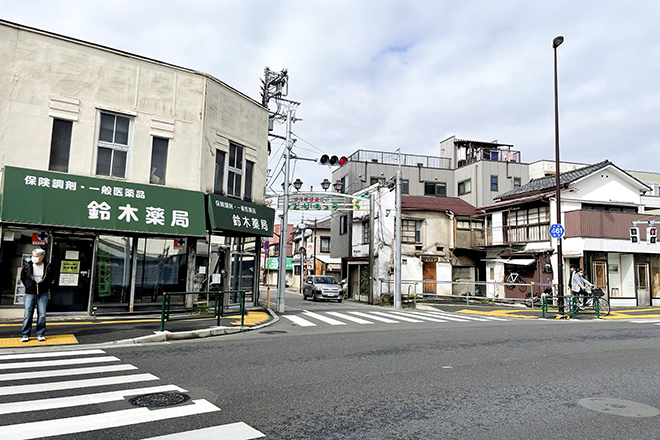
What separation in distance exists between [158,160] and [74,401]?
10.8m

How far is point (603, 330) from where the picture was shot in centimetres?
1331

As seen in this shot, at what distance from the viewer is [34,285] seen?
9273 millimetres

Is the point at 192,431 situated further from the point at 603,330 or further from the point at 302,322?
the point at 603,330

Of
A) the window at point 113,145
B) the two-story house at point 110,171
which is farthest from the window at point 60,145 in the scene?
the window at point 113,145

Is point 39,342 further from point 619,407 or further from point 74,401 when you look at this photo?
point 619,407

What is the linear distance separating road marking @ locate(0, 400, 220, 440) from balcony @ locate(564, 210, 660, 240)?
2400cm

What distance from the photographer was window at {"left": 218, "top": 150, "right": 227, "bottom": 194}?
16.8 metres

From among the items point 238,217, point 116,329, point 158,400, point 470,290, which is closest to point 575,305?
point 238,217

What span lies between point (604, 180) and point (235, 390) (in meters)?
27.5

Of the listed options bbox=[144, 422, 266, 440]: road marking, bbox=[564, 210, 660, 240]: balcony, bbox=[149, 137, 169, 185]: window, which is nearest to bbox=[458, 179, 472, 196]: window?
bbox=[564, 210, 660, 240]: balcony

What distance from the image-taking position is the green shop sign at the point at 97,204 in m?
12.2

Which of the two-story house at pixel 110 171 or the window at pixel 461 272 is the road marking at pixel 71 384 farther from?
the window at pixel 461 272

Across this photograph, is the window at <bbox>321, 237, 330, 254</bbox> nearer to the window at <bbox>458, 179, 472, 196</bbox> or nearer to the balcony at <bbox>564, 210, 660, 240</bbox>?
the window at <bbox>458, 179, 472, 196</bbox>

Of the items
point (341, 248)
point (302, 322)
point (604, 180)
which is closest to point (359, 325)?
point (302, 322)
